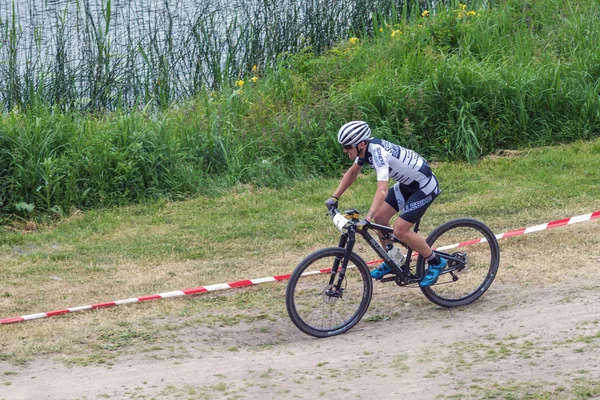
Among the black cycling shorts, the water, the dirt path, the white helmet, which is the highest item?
the water

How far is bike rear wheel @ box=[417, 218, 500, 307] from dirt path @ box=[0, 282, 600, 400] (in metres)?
0.14

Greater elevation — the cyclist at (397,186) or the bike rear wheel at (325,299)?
the cyclist at (397,186)

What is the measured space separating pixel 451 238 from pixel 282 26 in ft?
24.2

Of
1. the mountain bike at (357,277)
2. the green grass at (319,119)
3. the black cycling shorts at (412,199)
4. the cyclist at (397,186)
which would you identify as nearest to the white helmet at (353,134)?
the cyclist at (397,186)

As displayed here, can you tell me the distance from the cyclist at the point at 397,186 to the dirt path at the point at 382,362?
60cm

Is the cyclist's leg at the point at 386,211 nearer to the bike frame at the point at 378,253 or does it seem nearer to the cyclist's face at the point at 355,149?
the bike frame at the point at 378,253

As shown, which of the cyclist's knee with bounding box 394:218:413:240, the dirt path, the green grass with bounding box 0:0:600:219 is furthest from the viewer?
the green grass with bounding box 0:0:600:219

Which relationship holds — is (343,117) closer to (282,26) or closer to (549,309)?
(282,26)

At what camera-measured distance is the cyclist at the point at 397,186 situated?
712 centimetres

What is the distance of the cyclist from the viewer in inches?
280

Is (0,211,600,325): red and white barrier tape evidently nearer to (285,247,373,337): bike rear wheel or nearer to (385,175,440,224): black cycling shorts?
(285,247,373,337): bike rear wheel

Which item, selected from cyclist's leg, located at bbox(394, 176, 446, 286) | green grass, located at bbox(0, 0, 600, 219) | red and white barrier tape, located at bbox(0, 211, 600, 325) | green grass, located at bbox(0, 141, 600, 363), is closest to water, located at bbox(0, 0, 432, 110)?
green grass, located at bbox(0, 0, 600, 219)

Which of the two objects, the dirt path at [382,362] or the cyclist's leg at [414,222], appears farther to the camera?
the cyclist's leg at [414,222]

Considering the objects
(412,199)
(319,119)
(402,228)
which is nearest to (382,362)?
(402,228)
